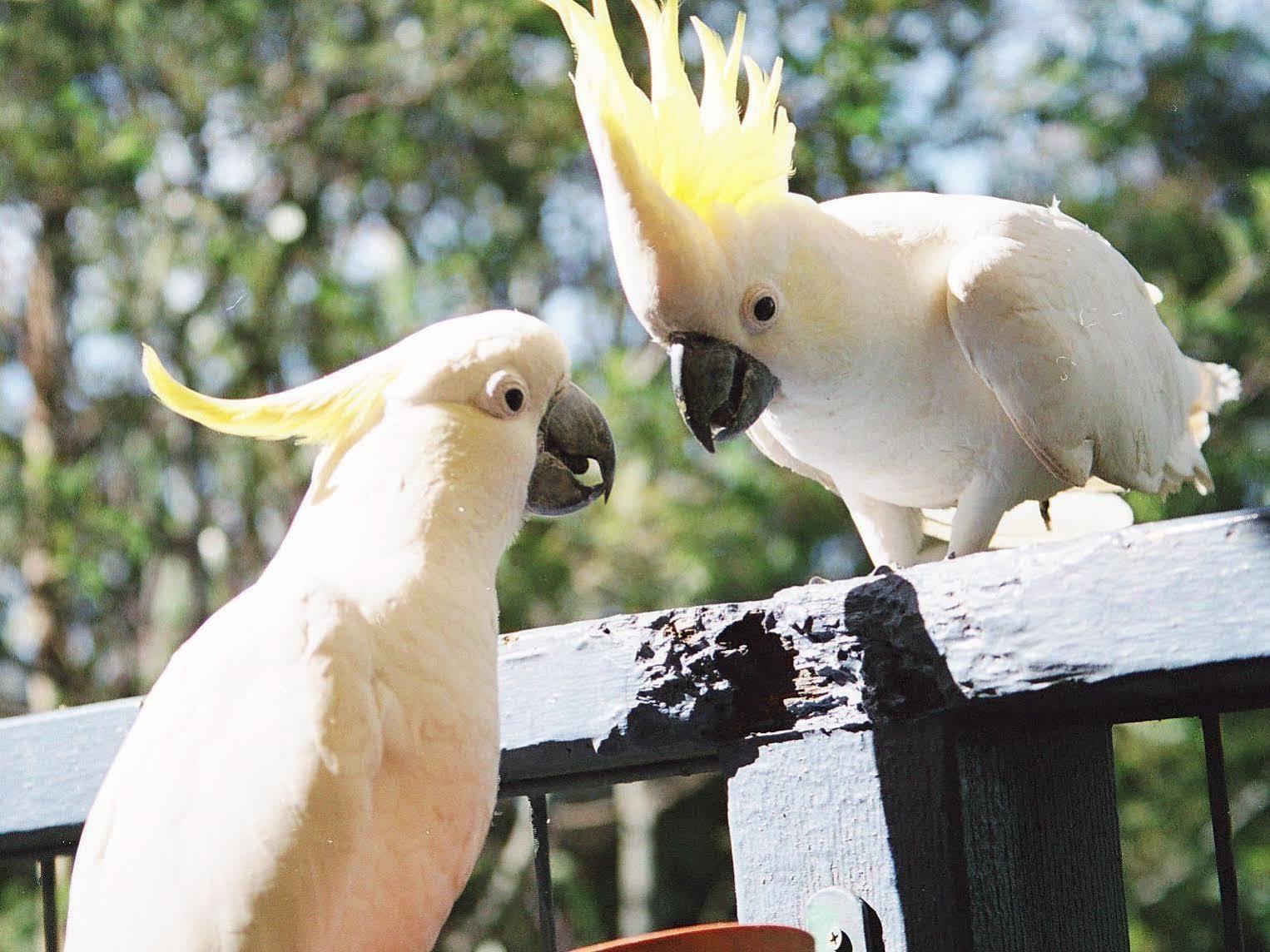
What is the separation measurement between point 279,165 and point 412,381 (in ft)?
11.5

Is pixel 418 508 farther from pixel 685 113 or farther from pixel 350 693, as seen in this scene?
pixel 685 113

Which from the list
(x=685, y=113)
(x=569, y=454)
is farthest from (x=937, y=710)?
(x=685, y=113)

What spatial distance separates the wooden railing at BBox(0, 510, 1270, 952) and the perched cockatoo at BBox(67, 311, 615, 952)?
0.59 ft

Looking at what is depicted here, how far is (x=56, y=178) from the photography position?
430 cm

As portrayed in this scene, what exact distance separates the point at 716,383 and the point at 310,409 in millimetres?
504

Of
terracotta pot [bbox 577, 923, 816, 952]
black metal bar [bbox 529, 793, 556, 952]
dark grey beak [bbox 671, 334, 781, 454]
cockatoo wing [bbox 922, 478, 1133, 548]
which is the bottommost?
terracotta pot [bbox 577, 923, 816, 952]

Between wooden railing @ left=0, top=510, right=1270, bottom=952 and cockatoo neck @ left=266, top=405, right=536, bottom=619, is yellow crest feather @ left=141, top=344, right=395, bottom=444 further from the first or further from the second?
wooden railing @ left=0, top=510, right=1270, bottom=952

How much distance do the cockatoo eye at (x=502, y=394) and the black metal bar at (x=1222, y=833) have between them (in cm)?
65

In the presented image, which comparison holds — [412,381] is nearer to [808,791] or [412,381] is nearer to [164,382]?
[164,382]

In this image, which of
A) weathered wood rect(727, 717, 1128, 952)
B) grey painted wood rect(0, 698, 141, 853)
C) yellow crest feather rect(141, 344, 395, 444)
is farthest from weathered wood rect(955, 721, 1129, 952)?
grey painted wood rect(0, 698, 141, 853)

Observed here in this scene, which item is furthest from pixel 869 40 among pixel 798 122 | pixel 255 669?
pixel 255 669

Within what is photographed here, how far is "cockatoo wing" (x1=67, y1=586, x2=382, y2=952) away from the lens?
106 cm

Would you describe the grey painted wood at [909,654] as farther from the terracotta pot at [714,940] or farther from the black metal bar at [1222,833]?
the terracotta pot at [714,940]

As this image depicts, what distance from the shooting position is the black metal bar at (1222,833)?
3.56 feet
